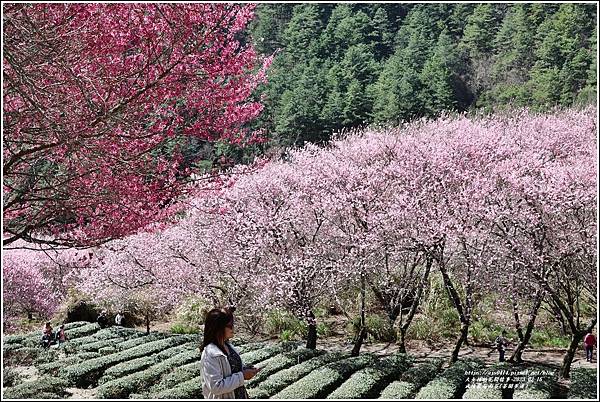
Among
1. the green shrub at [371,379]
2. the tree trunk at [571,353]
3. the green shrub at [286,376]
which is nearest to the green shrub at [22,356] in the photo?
the green shrub at [286,376]

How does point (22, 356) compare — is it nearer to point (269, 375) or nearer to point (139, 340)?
point (139, 340)

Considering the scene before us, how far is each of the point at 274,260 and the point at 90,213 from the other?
7.29 m

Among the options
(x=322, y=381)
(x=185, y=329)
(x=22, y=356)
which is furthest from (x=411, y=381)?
(x=185, y=329)

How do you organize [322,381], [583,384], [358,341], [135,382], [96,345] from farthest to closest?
[96,345]
[358,341]
[135,382]
[322,381]
[583,384]

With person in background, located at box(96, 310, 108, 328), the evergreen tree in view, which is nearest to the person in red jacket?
person in background, located at box(96, 310, 108, 328)

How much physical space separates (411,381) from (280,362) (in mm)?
2392

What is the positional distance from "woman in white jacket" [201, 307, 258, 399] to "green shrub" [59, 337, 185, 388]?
7.11 meters

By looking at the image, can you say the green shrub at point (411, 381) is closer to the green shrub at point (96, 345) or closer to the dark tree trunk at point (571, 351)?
the dark tree trunk at point (571, 351)

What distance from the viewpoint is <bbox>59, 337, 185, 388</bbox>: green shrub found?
902cm

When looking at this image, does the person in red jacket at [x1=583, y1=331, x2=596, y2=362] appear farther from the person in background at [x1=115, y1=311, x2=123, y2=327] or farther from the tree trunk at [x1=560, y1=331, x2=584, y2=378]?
the person in background at [x1=115, y1=311, x2=123, y2=327]

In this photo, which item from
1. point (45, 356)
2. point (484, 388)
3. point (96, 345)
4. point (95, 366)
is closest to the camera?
point (484, 388)

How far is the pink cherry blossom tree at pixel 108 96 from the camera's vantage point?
340cm

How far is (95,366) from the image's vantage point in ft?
31.0

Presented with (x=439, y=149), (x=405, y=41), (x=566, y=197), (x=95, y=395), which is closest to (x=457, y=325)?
(x=439, y=149)
